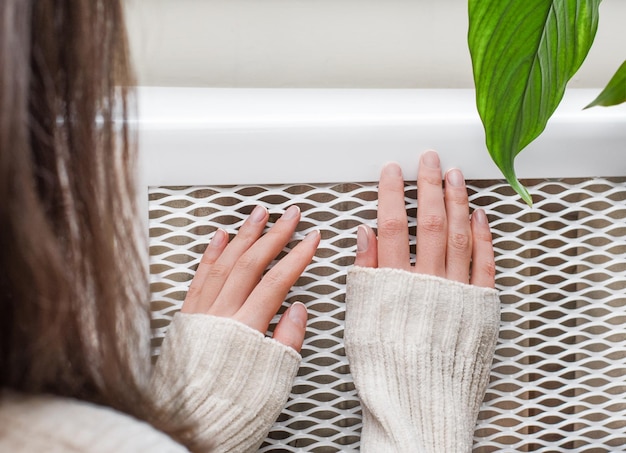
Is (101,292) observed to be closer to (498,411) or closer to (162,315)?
(162,315)

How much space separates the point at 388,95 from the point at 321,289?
0.58 ft

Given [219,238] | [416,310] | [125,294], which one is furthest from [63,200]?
[416,310]

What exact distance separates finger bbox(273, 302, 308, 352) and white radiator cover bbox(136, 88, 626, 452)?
0.01m

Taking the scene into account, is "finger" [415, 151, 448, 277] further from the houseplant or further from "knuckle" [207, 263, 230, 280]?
"knuckle" [207, 263, 230, 280]

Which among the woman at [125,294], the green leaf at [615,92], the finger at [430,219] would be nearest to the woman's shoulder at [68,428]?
the woman at [125,294]

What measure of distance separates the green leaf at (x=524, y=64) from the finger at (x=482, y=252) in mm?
53

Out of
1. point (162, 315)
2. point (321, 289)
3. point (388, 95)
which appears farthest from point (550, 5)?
point (162, 315)

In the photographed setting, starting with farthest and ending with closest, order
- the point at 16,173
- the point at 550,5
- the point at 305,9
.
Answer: the point at 305,9 → the point at 550,5 → the point at 16,173

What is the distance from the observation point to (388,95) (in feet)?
1.66

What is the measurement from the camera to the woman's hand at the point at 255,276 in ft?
1.50

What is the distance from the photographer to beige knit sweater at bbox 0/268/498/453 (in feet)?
1.49

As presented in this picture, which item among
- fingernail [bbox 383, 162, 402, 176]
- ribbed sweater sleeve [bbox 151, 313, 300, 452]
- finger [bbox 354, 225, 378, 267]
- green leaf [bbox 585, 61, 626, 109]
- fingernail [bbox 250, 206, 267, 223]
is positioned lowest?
ribbed sweater sleeve [bbox 151, 313, 300, 452]

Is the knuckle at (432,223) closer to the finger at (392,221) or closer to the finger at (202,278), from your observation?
the finger at (392,221)

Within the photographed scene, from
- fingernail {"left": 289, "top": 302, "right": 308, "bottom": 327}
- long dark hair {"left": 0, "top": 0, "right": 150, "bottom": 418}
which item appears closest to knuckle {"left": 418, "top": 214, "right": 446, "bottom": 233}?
fingernail {"left": 289, "top": 302, "right": 308, "bottom": 327}
